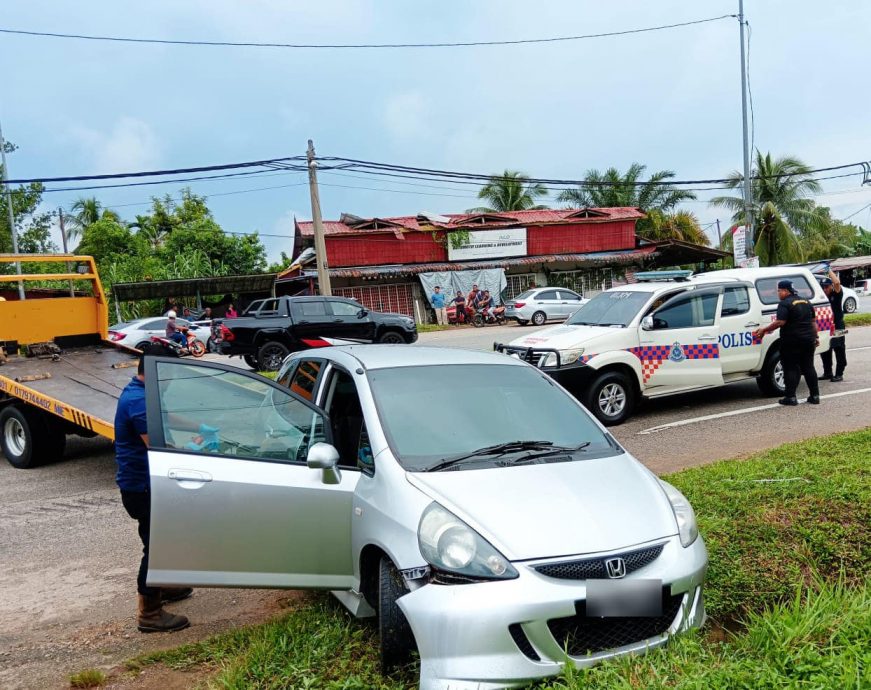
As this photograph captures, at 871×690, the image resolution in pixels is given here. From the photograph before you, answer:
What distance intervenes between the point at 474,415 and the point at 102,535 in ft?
12.1

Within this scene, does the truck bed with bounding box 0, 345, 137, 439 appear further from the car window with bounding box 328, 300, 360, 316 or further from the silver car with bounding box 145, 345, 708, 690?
the car window with bounding box 328, 300, 360, 316

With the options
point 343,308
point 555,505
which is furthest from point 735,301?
point 343,308

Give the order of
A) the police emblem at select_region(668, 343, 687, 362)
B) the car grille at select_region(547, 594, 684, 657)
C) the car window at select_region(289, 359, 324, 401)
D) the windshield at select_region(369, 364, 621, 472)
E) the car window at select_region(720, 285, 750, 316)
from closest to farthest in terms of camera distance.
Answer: the car grille at select_region(547, 594, 684, 657) < the windshield at select_region(369, 364, 621, 472) < the car window at select_region(289, 359, 324, 401) < the police emblem at select_region(668, 343, 687, 362) < the car window at select_region(720, 285, 750, 316)

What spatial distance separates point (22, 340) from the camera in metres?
9.32

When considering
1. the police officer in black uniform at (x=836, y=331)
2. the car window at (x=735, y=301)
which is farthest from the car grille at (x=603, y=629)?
the police officer in black uniform at (x=836, y=331)

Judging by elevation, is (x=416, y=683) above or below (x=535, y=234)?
below

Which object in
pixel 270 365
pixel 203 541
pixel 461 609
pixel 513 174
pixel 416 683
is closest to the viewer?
pixel 461 609

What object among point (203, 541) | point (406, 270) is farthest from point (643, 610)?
point (406, 270)

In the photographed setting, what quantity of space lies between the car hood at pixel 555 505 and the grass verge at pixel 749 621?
0.47m

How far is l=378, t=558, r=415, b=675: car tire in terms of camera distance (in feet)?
10.1

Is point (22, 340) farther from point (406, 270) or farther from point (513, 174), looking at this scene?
point (513, 174)

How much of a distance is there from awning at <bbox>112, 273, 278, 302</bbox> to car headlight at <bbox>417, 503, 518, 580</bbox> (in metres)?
28.1

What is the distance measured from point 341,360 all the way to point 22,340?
688cm

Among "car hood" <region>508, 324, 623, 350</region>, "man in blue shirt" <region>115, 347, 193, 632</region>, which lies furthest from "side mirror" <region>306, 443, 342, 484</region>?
"car hood" <region>508, 324, 623, 350</region>
